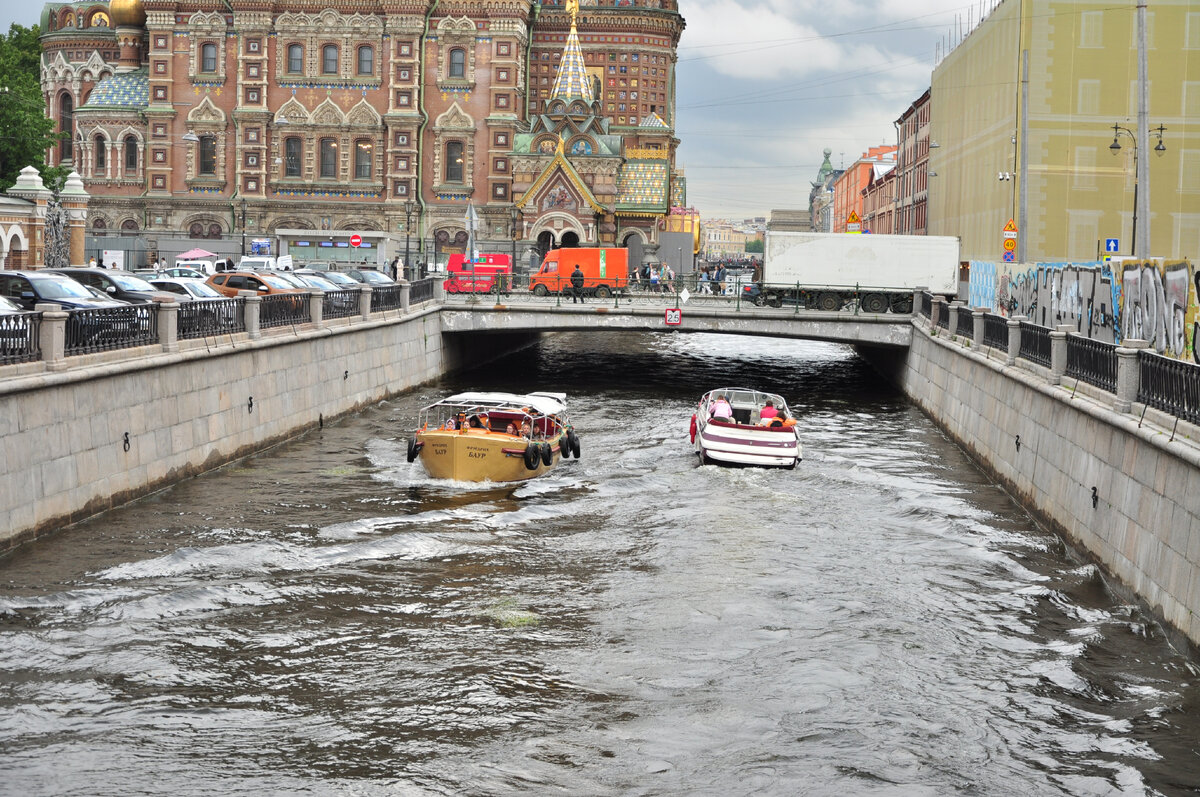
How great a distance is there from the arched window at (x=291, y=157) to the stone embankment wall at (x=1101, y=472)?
66961mm

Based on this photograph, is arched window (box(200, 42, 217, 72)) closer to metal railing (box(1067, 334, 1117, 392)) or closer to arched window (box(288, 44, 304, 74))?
arched window (box(288, 44, 304, 74))

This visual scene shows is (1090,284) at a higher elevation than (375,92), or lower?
lower

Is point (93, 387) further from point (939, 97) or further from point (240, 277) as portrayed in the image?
point (939, 97)

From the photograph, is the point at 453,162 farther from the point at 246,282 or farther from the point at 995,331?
the point at 995,331

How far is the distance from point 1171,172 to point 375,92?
56.3 metres

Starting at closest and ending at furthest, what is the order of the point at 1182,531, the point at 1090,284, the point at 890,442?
the point at 1182,531 < the point at 1090,284 < the point at 890,442

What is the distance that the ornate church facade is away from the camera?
9331 centimetres

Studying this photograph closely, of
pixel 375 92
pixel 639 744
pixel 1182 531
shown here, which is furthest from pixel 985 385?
pixel 375 92

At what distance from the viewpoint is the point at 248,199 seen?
9419 centimetres

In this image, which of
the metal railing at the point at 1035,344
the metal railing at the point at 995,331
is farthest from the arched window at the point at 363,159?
the metal railing at the point at 1035,344

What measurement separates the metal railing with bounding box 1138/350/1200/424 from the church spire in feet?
261

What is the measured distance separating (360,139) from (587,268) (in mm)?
32467

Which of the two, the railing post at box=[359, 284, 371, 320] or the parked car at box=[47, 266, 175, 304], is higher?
the parked car at box=[47, 266, 175, 304]

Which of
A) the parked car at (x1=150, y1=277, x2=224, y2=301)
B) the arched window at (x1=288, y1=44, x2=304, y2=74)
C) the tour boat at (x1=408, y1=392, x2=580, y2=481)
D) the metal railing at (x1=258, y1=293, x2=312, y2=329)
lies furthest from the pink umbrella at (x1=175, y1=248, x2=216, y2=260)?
the tour boat at (x1=408, y1=392, x2=580, y2=481)
